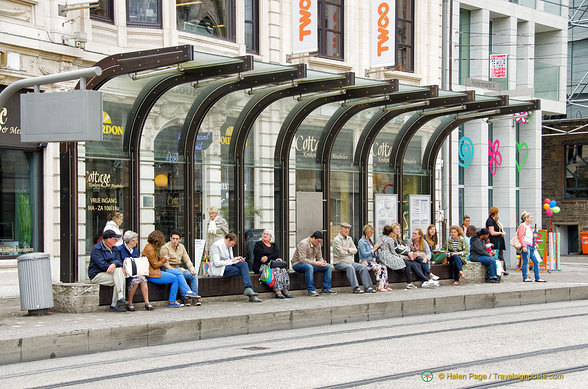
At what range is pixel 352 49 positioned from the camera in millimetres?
25609

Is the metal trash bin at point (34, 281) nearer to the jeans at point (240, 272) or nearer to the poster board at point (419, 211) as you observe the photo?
the jeans at point (240, 272)

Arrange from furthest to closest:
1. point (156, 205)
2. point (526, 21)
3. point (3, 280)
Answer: point (526, 21) → point (156, 205) → point (3, 280)

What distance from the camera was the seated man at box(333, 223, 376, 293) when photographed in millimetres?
17266

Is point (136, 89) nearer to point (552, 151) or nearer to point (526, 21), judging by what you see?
point (526, 21)

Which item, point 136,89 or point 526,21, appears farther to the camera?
point 526,21

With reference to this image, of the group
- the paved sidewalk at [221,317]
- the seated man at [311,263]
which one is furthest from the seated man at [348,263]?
the seated man at [311,263]

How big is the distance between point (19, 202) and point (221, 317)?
19.5 feet

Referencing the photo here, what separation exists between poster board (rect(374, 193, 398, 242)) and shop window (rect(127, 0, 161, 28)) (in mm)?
6321

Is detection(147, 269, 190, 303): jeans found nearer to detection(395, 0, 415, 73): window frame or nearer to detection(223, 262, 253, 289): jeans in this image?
detection(223, 262, 253, 289): jeans

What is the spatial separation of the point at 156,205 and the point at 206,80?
10.0ft

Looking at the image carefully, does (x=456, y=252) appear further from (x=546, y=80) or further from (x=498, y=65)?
(x=546, y=80)

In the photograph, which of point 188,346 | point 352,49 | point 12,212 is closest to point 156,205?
point 12,212

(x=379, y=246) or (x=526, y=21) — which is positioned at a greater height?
(x=526, y=21)

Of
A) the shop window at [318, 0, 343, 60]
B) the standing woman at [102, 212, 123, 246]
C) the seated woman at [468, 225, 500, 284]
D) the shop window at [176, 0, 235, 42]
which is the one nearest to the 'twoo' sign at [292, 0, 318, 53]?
the shop window at [176, 0, 235, 42]
